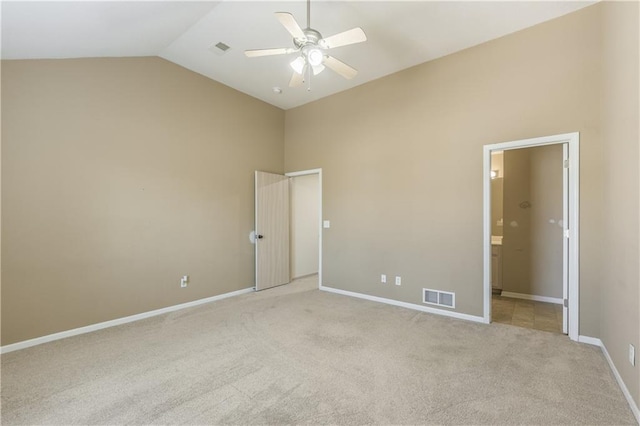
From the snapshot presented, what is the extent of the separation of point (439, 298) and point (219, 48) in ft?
14.2

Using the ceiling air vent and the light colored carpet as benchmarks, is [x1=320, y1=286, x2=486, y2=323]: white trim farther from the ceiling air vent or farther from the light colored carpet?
the ceiling air vent

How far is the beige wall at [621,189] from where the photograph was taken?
1982 mm

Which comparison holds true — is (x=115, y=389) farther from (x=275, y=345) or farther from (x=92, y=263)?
(x=92, y=263)

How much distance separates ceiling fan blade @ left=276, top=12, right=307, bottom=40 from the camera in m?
2.10

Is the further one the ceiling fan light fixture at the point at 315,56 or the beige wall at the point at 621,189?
the ceiling fan light fixture at the point at 315,56

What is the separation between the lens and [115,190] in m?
3.49

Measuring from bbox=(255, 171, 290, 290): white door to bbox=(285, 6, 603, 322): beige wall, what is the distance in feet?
2.65

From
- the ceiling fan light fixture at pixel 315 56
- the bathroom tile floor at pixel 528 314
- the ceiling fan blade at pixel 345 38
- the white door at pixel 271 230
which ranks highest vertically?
the ceiling fan blade at pixel 345 38

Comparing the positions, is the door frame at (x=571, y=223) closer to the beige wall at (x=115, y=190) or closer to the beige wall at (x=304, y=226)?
the beige wall at (x=304, y=226)

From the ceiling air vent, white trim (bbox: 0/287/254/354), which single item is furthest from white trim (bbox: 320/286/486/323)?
the ceiling air vent

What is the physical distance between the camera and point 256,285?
5.00 metres

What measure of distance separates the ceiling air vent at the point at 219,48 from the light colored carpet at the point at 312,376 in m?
3.45

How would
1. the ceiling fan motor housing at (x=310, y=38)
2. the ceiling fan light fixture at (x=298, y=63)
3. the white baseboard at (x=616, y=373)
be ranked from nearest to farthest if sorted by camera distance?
the white baseboard at (x=616, y=373), the ceiling fan motor housing at (x=310, y=38), the ceiling fan light fixture at (x=298, y=63)

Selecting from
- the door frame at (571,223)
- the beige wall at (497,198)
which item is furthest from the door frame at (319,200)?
the beige wall at (497,198)
